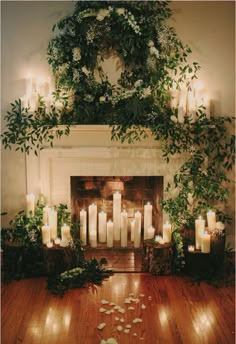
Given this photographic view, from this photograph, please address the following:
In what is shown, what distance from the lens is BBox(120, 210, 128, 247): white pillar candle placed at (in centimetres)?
371

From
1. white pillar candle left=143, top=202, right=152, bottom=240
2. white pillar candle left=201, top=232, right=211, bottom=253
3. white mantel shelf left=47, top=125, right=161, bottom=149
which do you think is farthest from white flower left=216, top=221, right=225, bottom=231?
white mantel shelf left=47, top=125, right=161, bottom=149

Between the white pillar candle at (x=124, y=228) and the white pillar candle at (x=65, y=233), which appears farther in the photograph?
the white pillar candle at (x=124, y=228)

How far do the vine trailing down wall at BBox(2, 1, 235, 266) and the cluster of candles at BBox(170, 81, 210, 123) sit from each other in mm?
13

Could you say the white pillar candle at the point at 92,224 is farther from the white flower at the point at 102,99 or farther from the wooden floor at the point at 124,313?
the white flower at the point at 102,99

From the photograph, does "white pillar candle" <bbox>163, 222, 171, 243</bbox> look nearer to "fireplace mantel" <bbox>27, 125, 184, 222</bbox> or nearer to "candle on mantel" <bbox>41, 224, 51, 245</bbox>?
"fireplace mantel" <bbox>27, 125, 184, 222</bbox>

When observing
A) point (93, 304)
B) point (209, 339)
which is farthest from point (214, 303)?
point (93, 304)

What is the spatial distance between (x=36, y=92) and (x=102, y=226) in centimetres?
126

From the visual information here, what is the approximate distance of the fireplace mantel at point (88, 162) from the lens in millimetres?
3562

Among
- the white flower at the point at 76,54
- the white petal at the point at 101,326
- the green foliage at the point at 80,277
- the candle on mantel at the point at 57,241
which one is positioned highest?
the white flower at the point at 76,54

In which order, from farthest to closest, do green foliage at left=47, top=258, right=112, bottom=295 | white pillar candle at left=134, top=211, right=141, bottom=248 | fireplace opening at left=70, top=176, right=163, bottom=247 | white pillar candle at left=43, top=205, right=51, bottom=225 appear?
fireplace opening at left=70, top=176, right=163, bottom=247
white pillar candle at left=134, top=211, right=141, bottom=248
white pillar candle at left=43, top=205, right=51, bottom=225
green foliage at left=47, top=258, right=112, bottom=295

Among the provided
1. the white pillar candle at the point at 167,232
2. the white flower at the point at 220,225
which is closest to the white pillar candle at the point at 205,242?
the white flower at the point at 220,225

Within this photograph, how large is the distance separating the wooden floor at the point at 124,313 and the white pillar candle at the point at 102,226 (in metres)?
0.58

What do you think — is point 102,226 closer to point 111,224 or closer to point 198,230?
point 111,224

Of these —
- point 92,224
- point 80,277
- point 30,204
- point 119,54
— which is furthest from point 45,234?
point 119,54
